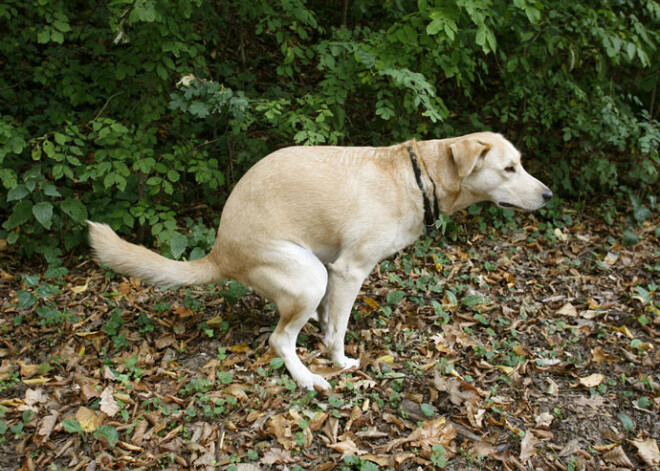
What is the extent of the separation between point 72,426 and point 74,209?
91.2 inches

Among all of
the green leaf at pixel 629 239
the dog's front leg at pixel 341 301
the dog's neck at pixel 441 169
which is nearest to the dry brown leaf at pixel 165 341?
the dog's front leg at pixel 341 301

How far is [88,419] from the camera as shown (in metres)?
3.16

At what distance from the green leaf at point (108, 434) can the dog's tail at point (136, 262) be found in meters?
0.96

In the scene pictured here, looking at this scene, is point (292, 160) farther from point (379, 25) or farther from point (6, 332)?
point (379, 25)

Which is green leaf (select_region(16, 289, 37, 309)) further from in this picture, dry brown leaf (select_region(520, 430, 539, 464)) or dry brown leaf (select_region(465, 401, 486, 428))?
dry brown leaf (select_region(520, 430, 539, 464))

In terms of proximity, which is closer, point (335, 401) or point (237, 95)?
point (335, 401)

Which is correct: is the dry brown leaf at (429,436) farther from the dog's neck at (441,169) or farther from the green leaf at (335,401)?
the dog's neck at (441,169)

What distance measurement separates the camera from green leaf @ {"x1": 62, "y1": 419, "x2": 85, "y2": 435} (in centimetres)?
300

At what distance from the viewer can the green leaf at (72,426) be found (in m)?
3.00

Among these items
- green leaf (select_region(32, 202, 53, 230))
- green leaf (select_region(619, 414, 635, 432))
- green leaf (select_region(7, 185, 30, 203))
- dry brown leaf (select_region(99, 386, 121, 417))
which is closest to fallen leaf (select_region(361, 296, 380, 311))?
green leaf (select_region(619, 414, 635, 432))

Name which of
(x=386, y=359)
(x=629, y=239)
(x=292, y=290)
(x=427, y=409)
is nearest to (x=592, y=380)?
(x=427, y=409)

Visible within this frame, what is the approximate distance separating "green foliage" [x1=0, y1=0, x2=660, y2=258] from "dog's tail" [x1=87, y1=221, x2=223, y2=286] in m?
0.96

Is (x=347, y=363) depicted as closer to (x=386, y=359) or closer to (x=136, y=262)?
(x=386, y=359)

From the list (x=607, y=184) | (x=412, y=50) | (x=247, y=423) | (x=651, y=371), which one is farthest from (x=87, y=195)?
(x=607, y=184)
